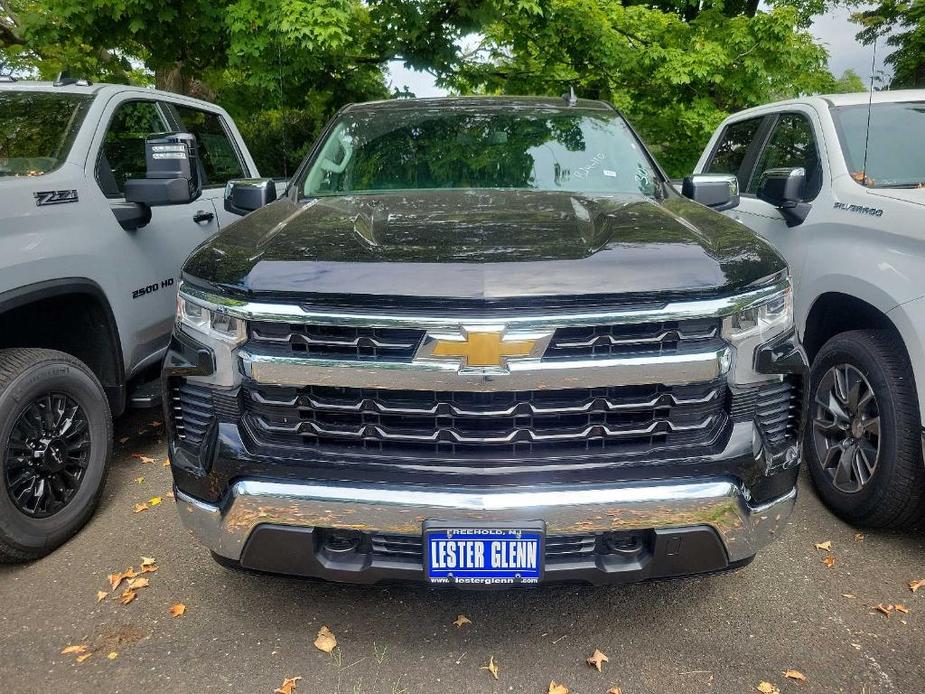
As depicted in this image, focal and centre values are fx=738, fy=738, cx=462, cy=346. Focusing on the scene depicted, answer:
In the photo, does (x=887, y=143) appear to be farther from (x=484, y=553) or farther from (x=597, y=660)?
(x=484, y=553)

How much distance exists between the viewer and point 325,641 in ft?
9.06

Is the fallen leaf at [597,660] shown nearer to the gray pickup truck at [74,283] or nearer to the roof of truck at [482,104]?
the gray pickup truck at [74,283]

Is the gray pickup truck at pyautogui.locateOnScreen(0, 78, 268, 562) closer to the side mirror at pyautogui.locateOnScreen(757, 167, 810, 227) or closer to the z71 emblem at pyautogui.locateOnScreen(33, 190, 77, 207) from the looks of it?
the z71 emblem at pyautogui.locateOnScreen(33, 190, 77, 207)

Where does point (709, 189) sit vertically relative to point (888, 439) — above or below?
above

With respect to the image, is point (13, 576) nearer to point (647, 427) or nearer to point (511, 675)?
point (511, 675)

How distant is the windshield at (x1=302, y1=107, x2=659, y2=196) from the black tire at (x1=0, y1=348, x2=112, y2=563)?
141cm

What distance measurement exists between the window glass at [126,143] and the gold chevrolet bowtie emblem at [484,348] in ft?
8.57

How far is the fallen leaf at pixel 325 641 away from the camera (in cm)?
273

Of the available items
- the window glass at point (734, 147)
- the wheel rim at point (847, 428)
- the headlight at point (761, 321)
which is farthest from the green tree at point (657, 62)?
the headlight at point (761, 321)

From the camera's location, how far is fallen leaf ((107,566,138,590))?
3160mm

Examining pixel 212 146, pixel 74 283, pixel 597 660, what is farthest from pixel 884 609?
pixel 212 146

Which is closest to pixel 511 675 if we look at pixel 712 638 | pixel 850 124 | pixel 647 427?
pixel 712 638

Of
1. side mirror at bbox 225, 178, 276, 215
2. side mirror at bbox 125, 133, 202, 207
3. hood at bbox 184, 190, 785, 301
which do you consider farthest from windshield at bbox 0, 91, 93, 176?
hood at bbox 184, 190, 785, 301

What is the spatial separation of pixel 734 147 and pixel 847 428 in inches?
113
